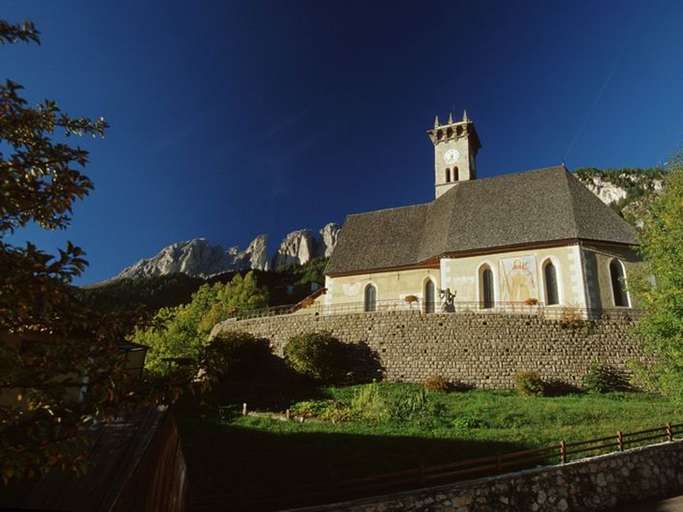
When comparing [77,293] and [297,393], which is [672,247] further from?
[77,293]

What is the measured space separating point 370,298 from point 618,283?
15.5 m

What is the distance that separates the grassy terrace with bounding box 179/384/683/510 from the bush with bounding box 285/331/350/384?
303 centimetres

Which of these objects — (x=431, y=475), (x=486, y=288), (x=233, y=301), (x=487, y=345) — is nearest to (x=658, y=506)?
(x=431, y=475)

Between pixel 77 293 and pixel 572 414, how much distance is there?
18956 millimetres

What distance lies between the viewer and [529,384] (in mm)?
22391

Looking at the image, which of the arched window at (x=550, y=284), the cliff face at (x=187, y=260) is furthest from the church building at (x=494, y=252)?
the cliff face at (x=187, y=260)

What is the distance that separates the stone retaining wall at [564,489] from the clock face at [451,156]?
33236 millimetres

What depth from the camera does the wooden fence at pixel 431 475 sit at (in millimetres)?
12148

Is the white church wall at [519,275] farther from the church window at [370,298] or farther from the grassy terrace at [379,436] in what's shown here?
the grassy terrace at [379,436]

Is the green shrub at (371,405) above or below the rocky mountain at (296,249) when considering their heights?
below

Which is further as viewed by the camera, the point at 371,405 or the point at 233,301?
the point at 233,301

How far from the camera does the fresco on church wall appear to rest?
27953 mm

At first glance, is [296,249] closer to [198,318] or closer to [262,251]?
[262,251]

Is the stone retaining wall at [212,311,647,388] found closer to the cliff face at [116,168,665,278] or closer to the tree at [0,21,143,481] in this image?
the tree at [0,21,143,481]
